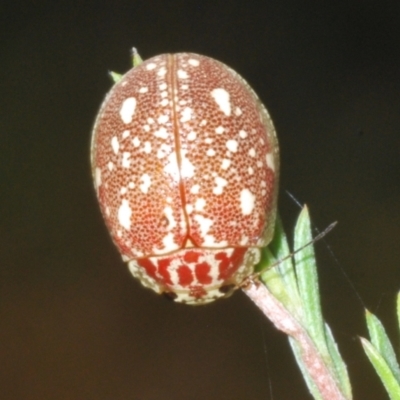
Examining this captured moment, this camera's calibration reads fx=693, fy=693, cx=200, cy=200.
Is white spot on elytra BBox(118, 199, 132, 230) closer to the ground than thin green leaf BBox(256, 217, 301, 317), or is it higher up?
higher up

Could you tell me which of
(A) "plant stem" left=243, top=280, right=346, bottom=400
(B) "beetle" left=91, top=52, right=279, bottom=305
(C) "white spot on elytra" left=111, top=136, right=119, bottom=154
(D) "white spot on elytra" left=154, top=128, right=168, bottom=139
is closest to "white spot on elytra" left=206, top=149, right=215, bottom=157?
(B) "beetle" left=91, top=52, right=279, bottom=305

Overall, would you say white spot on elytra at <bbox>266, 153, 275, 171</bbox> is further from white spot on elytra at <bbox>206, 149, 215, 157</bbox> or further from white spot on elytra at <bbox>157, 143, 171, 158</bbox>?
white spot on elytra at <bbox>157, 143, 171, 158</bbox>

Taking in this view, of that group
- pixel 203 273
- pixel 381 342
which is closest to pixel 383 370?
pixel 381 342

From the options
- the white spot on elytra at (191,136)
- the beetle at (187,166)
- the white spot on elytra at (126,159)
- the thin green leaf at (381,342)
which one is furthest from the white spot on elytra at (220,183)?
the thin green leaf at (381,342)

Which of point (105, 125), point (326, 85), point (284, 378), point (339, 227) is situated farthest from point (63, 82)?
point (105, 125)

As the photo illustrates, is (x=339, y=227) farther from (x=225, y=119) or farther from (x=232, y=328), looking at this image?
(x=225, y=119)

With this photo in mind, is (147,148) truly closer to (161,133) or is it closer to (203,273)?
(161,133)

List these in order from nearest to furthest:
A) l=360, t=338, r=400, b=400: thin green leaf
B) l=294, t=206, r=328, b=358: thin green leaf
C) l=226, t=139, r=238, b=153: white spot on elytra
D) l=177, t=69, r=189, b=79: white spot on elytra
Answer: l=360, t=338, r=400, b=400: thin green leaf, l=294, t=206, r=328, b=358: thin green leaf, l=226, t=139, r=238, b=153: white spot on elytra, l=177, t=69, r=189, b=79: white spot on elytra
